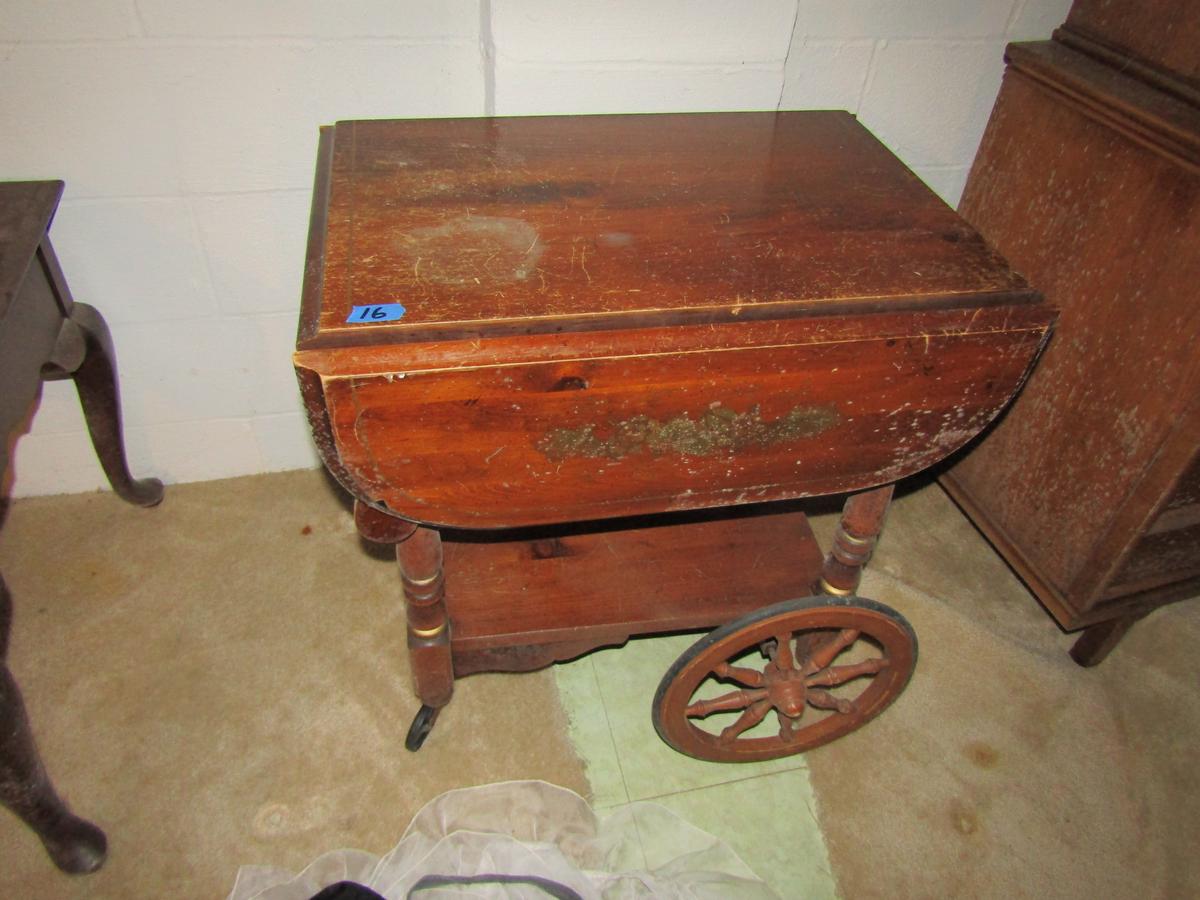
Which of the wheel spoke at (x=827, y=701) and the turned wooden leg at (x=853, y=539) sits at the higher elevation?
the turned wooden leg at (x=853, y=539)

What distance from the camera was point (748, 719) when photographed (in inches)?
53.5

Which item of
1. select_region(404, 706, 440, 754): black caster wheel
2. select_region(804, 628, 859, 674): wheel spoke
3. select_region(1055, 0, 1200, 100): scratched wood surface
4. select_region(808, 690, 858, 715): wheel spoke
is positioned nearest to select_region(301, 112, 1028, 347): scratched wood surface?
select_region(1055, 0, 1200, 100): scratched wood surface

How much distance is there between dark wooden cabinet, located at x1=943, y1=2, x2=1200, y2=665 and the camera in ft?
4.11

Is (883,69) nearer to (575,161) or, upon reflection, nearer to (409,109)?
(575,161)

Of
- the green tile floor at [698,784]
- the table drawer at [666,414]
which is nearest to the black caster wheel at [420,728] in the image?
the green tile floor at [698,784]

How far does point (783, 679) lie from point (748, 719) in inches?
3.5

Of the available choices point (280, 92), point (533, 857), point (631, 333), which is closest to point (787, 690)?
point (533, 857)

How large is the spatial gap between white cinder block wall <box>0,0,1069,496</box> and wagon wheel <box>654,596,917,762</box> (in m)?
0.89

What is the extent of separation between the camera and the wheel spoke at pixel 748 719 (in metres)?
1.35

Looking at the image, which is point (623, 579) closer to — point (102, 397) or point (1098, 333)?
point (1098, 333)

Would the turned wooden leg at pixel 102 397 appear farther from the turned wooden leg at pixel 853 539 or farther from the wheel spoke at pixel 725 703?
the turned wooden leg at pixel 853 539

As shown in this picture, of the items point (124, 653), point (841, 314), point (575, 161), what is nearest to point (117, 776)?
point (124, 653)

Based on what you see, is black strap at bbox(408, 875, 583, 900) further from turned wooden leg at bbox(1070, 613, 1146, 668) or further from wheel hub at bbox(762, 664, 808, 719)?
turned wooden leg at bbox(1070, 613, 1146, 668)

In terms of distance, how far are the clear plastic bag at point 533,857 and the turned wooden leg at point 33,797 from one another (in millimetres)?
240
